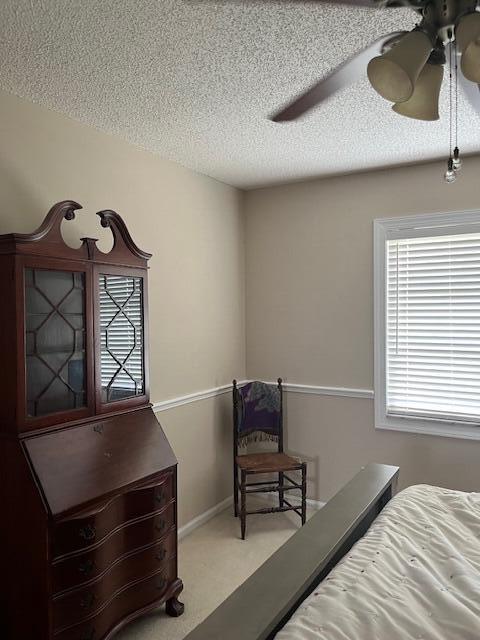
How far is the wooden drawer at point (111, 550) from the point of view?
6.43 ft

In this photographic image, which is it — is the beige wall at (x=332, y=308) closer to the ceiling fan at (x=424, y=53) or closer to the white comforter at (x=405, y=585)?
the white comforter at (x=405, y=585)

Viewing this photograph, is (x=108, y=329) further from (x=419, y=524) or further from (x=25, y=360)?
(x=419, y=524)

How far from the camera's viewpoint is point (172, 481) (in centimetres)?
257

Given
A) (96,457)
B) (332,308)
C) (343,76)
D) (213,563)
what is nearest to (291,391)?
(332,308)

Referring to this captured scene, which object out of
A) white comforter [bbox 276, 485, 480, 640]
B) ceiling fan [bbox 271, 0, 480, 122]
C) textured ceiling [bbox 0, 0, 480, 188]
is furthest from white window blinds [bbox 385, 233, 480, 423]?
ceiling fan [bbox 271, 0, 480, 122]

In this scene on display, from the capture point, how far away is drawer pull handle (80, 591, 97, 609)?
202 centimetres

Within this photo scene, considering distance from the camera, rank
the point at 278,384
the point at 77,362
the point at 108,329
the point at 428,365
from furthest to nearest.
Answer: the point at 278,384, the point at 428,365, the point at 108,329, the point at 77,362

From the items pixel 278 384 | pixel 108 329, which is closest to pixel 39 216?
pixel 108 329

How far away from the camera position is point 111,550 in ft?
7.13

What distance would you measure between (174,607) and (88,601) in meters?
0.68

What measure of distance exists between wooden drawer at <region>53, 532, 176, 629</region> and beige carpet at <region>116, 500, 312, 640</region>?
316mm

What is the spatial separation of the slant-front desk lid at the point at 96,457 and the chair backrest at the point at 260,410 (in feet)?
4.13

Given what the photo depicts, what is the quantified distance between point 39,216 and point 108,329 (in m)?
0.66

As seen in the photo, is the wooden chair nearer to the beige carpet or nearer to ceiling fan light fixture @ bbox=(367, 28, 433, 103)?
the beige carpet
